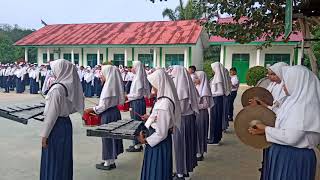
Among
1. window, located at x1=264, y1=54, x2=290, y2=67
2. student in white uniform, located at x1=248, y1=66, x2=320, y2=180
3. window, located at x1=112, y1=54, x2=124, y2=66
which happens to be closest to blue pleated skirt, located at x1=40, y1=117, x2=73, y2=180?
student in white uniform, located at x1=248, y1=66, x2=320, y2=180

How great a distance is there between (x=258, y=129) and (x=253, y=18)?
4317 millimetres

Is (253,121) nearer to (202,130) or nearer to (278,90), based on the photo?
(278,90)

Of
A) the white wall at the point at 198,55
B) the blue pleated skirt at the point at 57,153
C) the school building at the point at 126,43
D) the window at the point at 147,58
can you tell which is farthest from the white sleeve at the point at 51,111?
the window at the point at 147,58

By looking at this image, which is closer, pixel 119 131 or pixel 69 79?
pixel 119 131

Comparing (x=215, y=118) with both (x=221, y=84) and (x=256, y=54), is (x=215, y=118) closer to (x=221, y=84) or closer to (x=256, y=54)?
(x=221, y=84)

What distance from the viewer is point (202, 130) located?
21.7 ft

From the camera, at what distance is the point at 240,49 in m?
25.7

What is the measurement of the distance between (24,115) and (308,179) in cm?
349

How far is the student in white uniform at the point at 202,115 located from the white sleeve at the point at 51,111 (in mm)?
2864

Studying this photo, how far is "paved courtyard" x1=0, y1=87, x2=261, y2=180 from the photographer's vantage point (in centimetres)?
554

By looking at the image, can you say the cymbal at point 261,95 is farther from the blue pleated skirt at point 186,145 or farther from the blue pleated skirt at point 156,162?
the blue pleated skirt at point 156,162

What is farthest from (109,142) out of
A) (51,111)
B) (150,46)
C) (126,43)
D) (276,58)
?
(276,58)

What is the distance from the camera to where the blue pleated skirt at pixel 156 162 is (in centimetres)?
391


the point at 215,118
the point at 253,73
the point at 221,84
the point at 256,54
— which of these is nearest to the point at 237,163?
the point at 215,118
